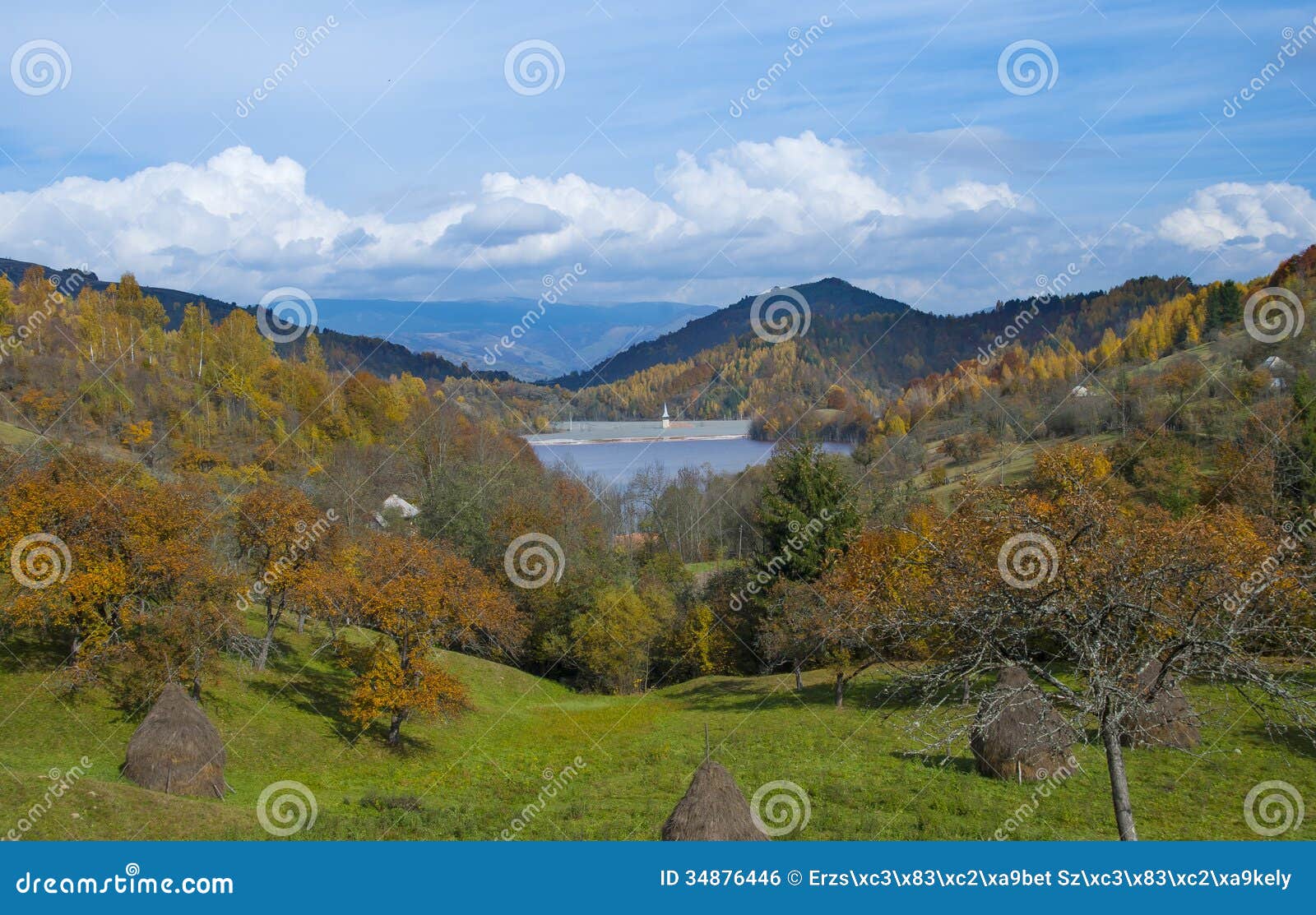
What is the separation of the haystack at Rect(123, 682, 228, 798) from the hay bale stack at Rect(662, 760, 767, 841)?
1257 centimetres

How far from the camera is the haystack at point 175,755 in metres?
22.5

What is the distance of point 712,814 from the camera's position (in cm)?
1669

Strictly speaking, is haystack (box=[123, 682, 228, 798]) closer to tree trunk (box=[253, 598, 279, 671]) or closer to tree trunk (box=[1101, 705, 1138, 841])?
tree trunk (box=[253, 598, 279, 671])

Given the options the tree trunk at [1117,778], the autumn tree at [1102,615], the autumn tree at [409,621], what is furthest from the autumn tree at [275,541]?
the tree trunk at [1117,778]

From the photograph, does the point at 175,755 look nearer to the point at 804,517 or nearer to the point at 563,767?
the point at 563,767

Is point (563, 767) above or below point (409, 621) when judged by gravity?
below

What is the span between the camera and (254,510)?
34219 millimetres

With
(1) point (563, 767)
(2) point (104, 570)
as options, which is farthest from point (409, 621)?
(2) point (104, 570)

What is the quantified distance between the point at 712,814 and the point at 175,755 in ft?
46.6

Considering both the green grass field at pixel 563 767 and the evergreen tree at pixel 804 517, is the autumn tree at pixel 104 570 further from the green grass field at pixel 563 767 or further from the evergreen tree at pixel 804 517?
the evergreen tree at pixel 804 517

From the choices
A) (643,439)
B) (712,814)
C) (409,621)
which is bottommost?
(712,814)

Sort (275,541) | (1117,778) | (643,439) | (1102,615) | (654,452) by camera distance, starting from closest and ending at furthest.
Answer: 1. (1102,615)
2. (1117,778)
3. (275,541)
4. (654,452)
5. (643,439)

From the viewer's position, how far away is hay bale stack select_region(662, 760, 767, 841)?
16.5m

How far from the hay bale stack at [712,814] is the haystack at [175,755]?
41.2 feet
